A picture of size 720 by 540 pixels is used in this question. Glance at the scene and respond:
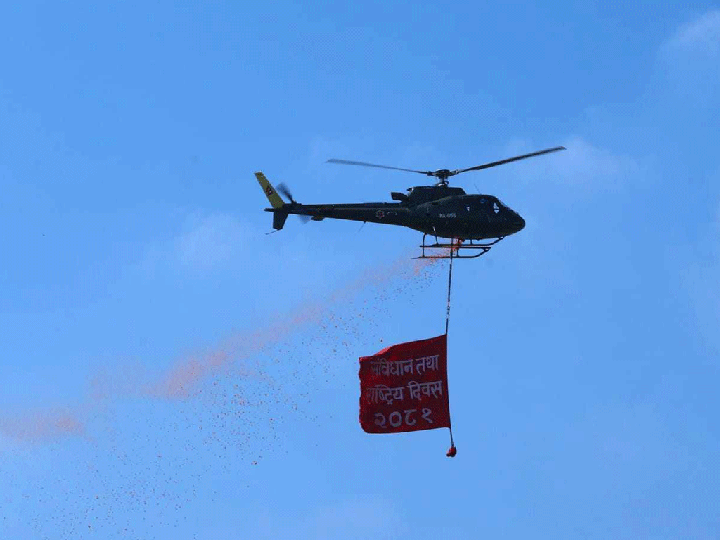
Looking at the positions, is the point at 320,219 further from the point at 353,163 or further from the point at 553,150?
the point at 553,150

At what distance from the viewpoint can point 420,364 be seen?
6619 cm

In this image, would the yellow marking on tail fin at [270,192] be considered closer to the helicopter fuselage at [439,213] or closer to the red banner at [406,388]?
the helicopter fuselage at [439,213]

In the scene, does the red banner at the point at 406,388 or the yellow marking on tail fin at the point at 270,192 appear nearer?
the red banner at the point at 406,388

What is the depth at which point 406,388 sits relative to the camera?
217ft

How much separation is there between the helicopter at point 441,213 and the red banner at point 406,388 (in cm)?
733

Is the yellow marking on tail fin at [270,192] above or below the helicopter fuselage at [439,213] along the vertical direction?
above

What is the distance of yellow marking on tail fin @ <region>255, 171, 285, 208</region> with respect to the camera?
7425 cm

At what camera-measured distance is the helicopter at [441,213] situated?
A: 72250 mm

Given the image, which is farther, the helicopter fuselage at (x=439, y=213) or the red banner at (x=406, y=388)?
the helicopter fuselage at (x=439, y=213)

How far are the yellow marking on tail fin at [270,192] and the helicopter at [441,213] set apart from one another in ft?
1.36

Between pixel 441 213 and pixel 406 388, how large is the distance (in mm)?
10685

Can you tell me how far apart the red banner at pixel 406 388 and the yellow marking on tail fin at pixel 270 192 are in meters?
11.9

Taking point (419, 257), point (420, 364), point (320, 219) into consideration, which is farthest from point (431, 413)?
point (320, 219)

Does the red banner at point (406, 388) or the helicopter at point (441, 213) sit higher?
the helicopter at point (441, 213)
